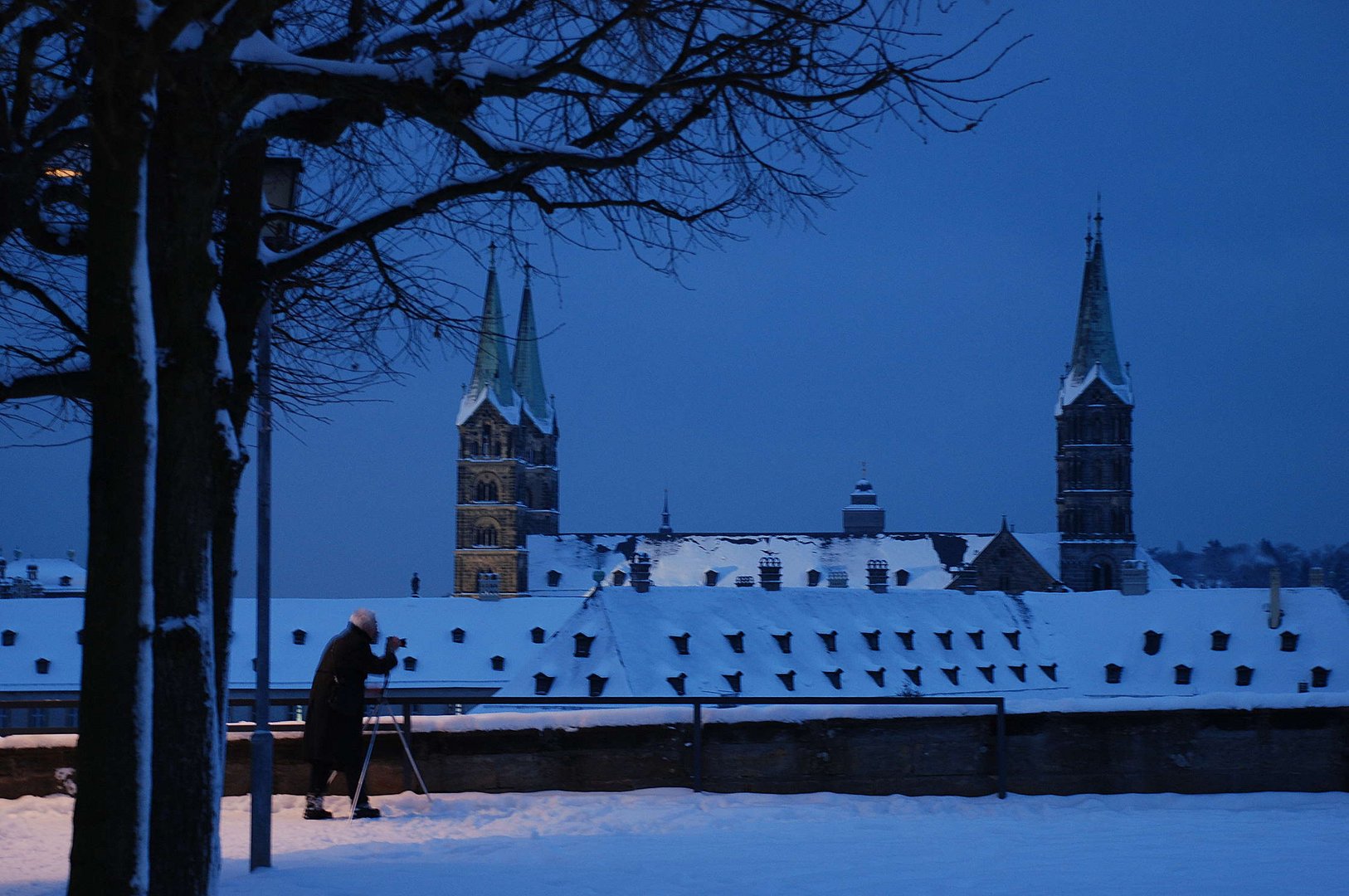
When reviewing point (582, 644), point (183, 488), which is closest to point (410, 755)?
point (183, 488)

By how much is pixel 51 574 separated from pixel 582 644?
88.4 m

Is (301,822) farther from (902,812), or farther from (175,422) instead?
(175,422)

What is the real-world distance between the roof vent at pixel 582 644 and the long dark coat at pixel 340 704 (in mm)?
48391

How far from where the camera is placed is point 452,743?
37.3ft

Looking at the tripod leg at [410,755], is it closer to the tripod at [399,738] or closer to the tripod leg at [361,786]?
the tripod at [399,738]

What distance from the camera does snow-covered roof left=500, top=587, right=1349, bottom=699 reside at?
2366 inches

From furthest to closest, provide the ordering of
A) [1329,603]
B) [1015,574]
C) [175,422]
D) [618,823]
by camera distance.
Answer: [1015,574]
[1329,603]
[618,823]
[175,422]

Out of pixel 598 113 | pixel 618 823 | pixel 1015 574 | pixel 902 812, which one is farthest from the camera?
pixel 1015 574

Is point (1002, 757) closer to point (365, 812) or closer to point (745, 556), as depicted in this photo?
point (365, 812)

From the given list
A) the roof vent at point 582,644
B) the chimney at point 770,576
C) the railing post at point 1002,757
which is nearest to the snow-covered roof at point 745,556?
the chimney at point 770,576

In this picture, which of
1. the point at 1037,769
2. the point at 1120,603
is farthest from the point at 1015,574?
the point at 1037,769

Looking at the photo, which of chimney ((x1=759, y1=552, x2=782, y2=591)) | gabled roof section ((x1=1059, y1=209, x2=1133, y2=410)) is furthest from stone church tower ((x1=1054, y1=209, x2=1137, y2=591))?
chimney ((x1=759, y1=552, x2=782, y2=591))

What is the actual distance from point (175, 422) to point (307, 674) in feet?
243

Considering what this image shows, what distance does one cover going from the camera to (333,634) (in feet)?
272
